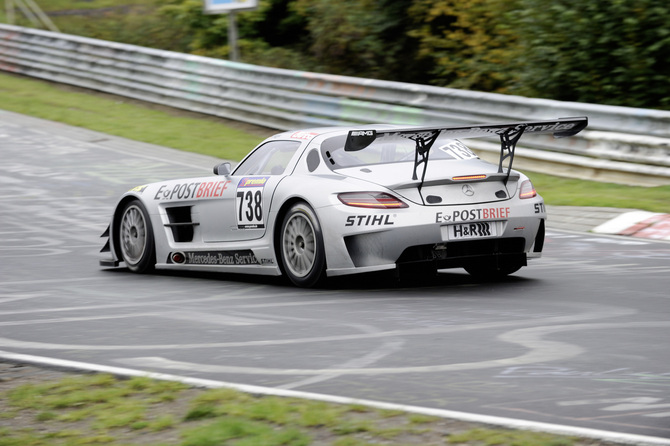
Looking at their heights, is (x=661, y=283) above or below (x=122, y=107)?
below

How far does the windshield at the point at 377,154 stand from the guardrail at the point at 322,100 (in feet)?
19.7

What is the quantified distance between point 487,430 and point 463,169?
170 inches

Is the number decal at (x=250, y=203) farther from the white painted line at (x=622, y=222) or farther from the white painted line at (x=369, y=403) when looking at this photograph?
the white painted line at (x=622, y=222)

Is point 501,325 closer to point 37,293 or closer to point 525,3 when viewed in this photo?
point 37,293

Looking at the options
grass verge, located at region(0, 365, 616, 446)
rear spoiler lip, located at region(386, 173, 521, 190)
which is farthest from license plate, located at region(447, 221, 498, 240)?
grass verge, located at region(0, 365, 616, 446)

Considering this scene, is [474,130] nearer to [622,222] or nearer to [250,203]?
[250,203]

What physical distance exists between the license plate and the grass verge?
10.9ft

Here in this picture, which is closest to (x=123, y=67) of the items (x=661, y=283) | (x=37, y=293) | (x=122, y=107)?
(x=122, y=107)

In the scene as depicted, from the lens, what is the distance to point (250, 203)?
881cm

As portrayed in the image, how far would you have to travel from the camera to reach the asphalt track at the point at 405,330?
478cm

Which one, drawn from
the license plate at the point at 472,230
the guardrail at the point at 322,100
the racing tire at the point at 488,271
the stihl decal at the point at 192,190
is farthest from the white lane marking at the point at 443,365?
the guardrail at the point at 322,100

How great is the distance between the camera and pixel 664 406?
174 inches

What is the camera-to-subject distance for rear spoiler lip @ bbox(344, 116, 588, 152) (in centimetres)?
745

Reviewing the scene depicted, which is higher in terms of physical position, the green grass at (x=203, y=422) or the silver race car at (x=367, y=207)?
the silver race car at (x=367, y=207)
